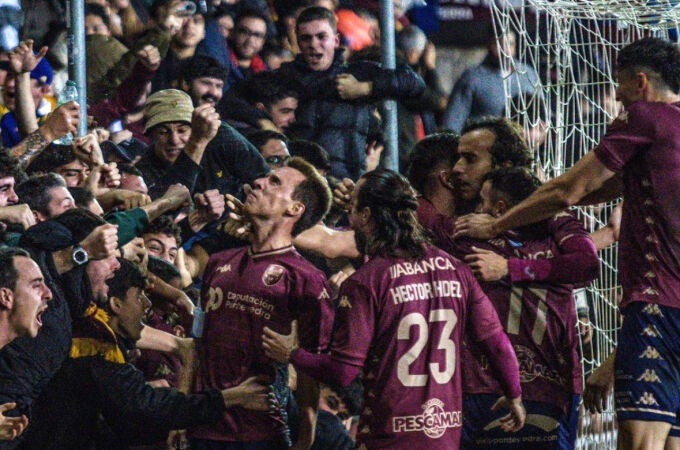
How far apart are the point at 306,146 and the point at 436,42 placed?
2.80 metres

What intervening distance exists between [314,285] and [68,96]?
208cm

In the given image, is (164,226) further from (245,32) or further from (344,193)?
(245,32)

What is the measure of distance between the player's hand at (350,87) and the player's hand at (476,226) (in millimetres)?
2471

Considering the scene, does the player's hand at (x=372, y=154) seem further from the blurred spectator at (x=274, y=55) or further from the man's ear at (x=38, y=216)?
the man's ear at (x=38, y=216)

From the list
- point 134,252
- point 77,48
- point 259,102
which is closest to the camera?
point 134,252

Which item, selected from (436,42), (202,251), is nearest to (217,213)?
(202,251)

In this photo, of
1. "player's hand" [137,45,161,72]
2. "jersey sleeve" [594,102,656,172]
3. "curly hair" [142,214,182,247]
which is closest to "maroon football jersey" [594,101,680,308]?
"jersey sleeve" [594,102,656,172]

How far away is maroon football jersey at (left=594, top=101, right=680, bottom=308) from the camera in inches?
195

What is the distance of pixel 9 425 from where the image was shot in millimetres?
4930

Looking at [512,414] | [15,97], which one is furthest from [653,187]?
[15,97]

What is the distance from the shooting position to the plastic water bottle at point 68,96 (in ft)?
22.4

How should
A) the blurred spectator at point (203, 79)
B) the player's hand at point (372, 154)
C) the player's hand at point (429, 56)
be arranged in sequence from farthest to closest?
the player's hand at point (429, 56) < the player's hand at point (372, 154) < the blurred spectator at point (203, 79)

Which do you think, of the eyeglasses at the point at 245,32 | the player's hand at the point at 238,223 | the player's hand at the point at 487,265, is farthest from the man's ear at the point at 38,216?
the eyeglasses at the point at 245,32

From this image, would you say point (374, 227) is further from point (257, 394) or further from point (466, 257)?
point (257, 394)
